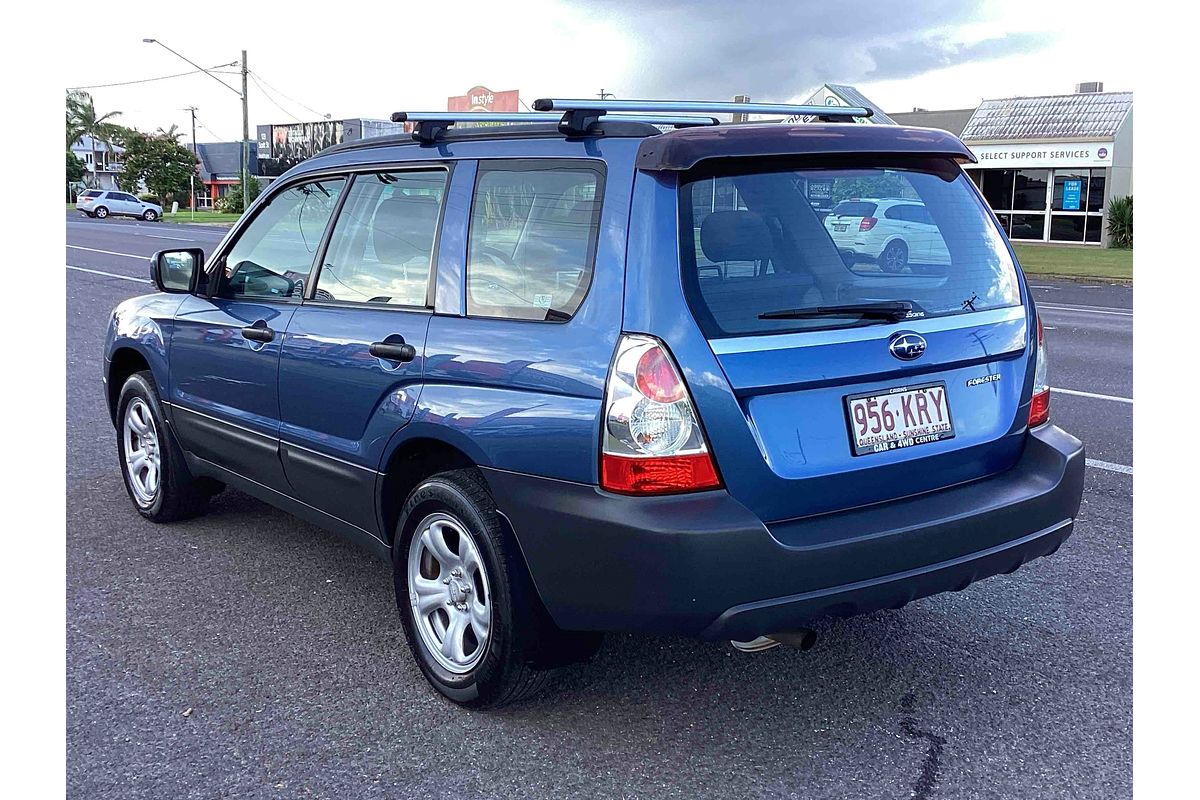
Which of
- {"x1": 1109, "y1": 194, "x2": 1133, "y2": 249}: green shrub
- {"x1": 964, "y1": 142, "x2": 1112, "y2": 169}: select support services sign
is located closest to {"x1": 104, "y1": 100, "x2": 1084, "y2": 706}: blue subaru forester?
{"x1": 964, "y1": 142, "x2": 1112, "y2": 169}: select support services sign

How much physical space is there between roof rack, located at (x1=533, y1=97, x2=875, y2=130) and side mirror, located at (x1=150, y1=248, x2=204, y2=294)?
2089 millimetres

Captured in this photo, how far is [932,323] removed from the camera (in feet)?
10.8

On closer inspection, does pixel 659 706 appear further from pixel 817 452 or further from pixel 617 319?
pixel 617 319

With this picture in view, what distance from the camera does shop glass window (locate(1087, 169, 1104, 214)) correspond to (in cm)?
3522

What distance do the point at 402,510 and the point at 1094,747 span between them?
2.21 meters

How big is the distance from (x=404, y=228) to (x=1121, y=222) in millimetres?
35127

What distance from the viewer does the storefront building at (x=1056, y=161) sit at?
35094mm

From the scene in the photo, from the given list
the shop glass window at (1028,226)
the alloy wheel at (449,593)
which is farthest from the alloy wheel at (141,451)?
the shop glass window at (1028,226)

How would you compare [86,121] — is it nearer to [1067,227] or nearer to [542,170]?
[1067,227]

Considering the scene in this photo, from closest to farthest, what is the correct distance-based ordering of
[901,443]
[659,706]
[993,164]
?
1. [901,443]
2. [659,706]
3. [993,164]

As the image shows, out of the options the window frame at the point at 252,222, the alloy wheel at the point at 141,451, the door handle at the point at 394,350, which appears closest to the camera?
the door handle at the point at 394,350

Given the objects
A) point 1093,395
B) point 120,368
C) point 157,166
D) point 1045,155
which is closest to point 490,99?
point 157,166

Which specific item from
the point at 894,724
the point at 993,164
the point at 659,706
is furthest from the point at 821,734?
the point at 993,164

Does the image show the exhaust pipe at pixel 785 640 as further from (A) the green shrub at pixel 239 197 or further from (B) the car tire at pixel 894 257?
(A) the green shrub at pixel 239 197
